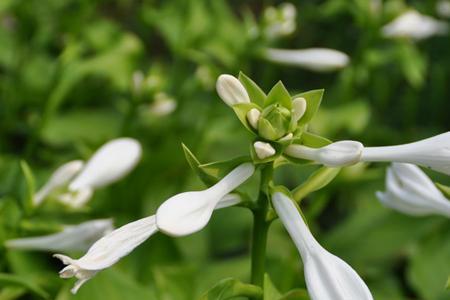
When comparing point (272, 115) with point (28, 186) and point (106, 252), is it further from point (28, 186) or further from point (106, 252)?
point (28, 186)

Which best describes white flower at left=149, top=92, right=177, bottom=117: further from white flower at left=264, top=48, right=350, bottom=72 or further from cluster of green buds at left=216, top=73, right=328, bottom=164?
cluster of green buds at left=216, top=73, right=328, bottom=164

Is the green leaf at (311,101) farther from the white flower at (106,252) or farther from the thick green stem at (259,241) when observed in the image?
the white flower at (106,252)

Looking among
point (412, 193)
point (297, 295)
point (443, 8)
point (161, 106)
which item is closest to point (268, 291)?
point (297, 295)

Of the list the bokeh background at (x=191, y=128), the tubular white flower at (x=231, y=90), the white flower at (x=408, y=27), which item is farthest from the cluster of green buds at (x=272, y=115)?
the white flower at (x=408, y=27)

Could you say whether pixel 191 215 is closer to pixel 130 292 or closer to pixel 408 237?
pixel 130 292

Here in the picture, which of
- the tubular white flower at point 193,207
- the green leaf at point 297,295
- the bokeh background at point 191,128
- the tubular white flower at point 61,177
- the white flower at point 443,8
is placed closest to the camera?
the tubular white flower at point 193,207

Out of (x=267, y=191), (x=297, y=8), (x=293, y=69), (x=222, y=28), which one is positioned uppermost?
(x=267, y=191)

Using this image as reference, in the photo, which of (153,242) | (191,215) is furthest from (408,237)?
(191,215)
